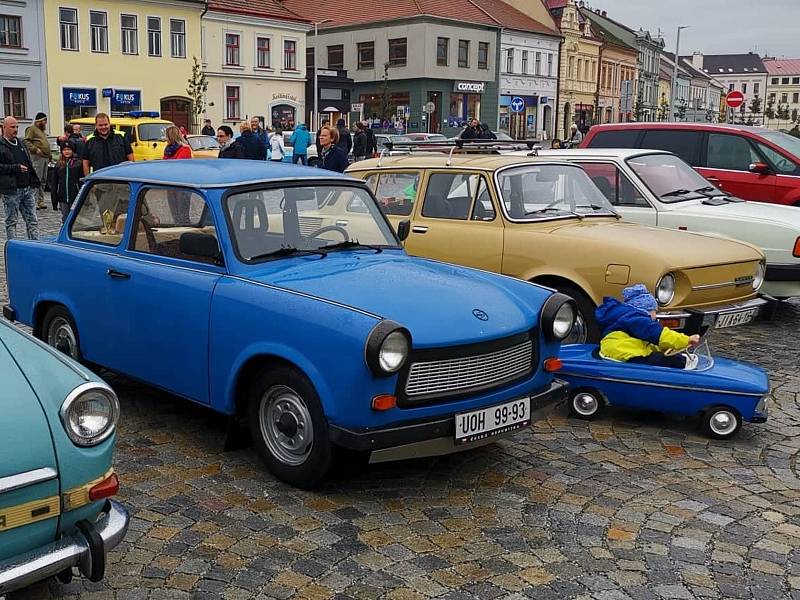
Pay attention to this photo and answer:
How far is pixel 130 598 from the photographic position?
144 inches

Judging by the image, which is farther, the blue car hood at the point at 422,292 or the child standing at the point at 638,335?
the child standing at the point at 638,335

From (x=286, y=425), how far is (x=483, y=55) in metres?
61.1

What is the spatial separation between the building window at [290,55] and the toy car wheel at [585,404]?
156ft

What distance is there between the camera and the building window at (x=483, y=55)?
62.4 m

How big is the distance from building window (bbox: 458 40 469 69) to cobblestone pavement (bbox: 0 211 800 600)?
57.4m

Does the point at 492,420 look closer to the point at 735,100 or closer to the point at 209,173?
the point at 209,173

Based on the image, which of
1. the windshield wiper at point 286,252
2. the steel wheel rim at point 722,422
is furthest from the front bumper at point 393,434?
the steel wheel rim at point 722,422

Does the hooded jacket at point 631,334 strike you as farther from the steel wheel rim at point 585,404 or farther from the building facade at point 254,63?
the building facade at point 254,63

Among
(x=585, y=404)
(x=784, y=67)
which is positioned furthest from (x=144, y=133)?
(x=784, y=67)

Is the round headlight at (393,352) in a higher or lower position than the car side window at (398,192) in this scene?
lower

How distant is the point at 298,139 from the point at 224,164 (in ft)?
54.2

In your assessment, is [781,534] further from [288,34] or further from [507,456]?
[288,34]

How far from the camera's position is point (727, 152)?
1184 cm

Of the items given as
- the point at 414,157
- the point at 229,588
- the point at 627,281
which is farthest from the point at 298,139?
the point at 229,588
